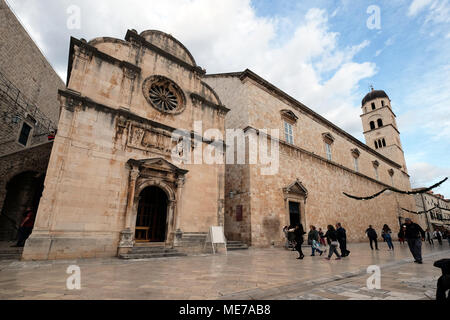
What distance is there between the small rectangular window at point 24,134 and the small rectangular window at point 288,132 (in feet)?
59.5

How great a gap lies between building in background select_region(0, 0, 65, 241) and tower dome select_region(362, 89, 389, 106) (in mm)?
47068

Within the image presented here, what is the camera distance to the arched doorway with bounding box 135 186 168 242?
33.0 ft

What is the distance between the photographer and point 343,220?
19359mm

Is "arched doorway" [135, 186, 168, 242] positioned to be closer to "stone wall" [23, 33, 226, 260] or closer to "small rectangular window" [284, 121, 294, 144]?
"stone wall" [23, 33, 226, 260]

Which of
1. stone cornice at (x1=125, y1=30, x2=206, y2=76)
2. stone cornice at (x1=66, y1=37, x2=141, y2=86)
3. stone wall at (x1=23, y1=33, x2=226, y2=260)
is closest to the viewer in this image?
stone wall at (x1=23, y1=33, x2=226, y2=260)

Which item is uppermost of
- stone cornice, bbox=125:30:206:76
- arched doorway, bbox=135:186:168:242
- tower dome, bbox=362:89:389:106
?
tower dome, bbox=362:89:389:106

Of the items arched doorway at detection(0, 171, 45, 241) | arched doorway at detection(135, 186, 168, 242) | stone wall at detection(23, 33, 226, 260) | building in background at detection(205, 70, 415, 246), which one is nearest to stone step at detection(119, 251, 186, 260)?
stone wall at detection(23, 33, 226, 260)

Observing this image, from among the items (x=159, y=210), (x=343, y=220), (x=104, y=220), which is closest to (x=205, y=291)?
(x=104, y=220)

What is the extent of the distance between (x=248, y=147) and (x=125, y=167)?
25.3 feet

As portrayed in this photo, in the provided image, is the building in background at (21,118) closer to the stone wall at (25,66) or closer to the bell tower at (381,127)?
the stone wall at (25,66)

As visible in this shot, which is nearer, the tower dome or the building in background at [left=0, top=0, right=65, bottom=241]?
the building in background at [left=0, top=0, right=65, bottom=241]

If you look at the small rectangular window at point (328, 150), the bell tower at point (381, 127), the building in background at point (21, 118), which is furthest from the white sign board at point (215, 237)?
the bell tower at point (381, 127)

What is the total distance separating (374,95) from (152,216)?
44.8 metres

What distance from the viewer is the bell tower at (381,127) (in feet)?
119
